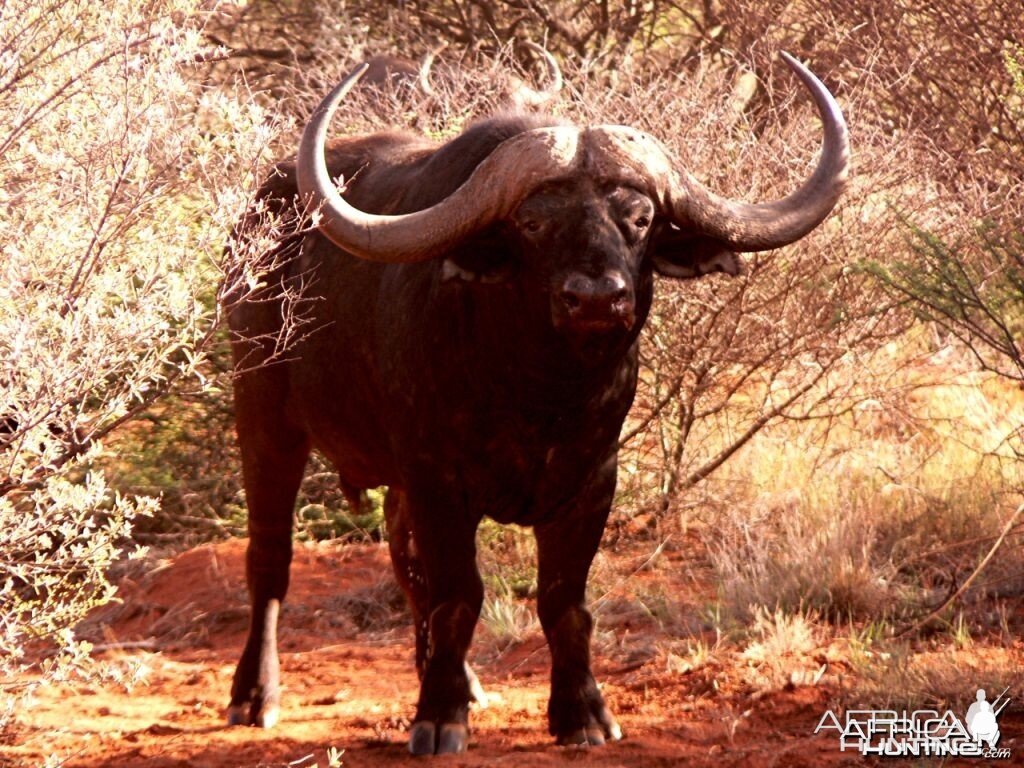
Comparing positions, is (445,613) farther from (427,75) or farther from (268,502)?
(427,75)

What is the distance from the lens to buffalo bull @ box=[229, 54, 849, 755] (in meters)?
5.03

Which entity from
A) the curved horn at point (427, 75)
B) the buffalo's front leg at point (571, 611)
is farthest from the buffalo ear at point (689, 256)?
the curved horn at point (427, 75)

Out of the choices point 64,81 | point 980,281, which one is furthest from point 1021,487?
point 64,81

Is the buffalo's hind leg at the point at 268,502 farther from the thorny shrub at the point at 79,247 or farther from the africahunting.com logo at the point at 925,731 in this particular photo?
the africahunting.com logo at the point at 925,731

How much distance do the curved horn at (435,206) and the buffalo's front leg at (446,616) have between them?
898 millimetres

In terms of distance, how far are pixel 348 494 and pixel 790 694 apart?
1.98m

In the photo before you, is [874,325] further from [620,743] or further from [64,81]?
[64,81]

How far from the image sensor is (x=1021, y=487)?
7.48 m

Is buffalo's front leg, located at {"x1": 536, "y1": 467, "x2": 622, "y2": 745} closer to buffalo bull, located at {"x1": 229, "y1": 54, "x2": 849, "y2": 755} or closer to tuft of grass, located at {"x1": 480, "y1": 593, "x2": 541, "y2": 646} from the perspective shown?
buffalo bull, located at {"x1": 229, "y1": 54, "x2": 849, "y2": 755}

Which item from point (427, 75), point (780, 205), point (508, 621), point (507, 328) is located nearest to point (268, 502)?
point (508, 621)

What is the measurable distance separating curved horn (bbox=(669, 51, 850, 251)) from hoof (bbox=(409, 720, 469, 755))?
1.79m

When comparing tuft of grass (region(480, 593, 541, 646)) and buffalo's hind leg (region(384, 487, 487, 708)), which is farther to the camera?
tuft of grass (region(480, 593, 541, 646))

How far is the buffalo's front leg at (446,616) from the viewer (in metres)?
5.39

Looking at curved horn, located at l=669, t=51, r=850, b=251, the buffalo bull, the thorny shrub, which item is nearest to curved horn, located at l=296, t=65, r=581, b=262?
the buffalo bull
